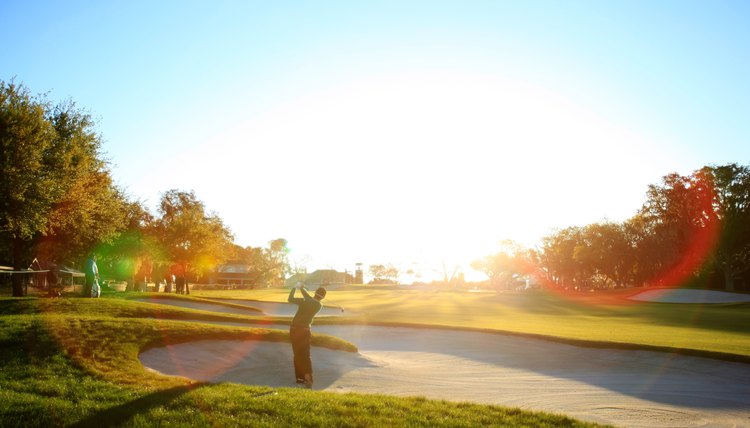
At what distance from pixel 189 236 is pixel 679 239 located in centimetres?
6731

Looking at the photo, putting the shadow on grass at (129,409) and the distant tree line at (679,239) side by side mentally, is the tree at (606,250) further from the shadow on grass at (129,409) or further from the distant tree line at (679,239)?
the shadow on grass at (129,409)

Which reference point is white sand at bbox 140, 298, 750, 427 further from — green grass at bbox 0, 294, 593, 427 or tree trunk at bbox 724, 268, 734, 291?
tree trunk at bbox 724, 268, 734, 291

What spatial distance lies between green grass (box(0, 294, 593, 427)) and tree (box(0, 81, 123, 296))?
12874 mm

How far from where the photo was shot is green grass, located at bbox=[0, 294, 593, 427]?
775 centimetres

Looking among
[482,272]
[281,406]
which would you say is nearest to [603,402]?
[281,406]

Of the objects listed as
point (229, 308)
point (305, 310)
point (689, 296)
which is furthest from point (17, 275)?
point (689, 296)

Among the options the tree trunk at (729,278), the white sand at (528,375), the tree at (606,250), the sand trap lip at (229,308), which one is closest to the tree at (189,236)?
the sand trap lip at (229,308)

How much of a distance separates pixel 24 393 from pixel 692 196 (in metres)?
82.3

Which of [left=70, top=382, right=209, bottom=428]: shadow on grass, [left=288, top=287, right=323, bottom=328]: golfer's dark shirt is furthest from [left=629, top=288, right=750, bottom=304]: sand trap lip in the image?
[left=70, top=382, right=209, bottom=428]: shadow on grass

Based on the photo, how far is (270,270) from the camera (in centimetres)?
14012

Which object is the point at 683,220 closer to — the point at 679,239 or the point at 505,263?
the point at 679,239

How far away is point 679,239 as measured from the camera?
7538 centimetres

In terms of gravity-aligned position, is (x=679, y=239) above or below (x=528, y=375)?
above

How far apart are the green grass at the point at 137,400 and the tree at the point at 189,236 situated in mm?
43144
